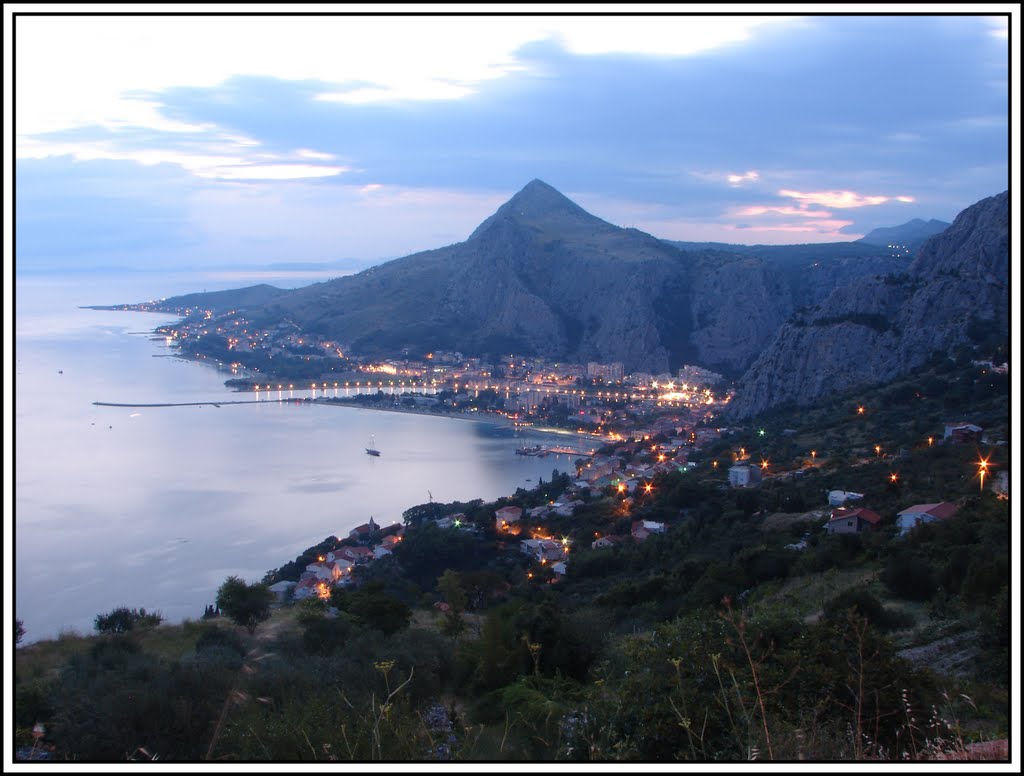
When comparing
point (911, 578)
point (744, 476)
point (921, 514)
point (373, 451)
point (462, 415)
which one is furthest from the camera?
point (462, 415)

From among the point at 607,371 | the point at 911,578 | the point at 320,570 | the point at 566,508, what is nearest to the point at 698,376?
the point at 607,371

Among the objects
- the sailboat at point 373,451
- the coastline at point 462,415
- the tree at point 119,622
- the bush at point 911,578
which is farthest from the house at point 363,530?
the coastline at point 462,415

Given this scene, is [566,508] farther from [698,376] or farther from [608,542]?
[698,376]

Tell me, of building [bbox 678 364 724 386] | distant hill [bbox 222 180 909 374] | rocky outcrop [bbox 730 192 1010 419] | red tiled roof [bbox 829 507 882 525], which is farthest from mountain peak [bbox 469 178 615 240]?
red tiled roof [bbox 829 507 882 525]

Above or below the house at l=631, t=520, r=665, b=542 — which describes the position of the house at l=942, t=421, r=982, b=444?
above

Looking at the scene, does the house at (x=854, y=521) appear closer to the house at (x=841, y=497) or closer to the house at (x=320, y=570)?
the house at (x=841, y=497)

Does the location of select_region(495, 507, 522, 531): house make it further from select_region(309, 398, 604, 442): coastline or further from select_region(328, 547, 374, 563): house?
select_region(309, 398, 604, 442): coastline
